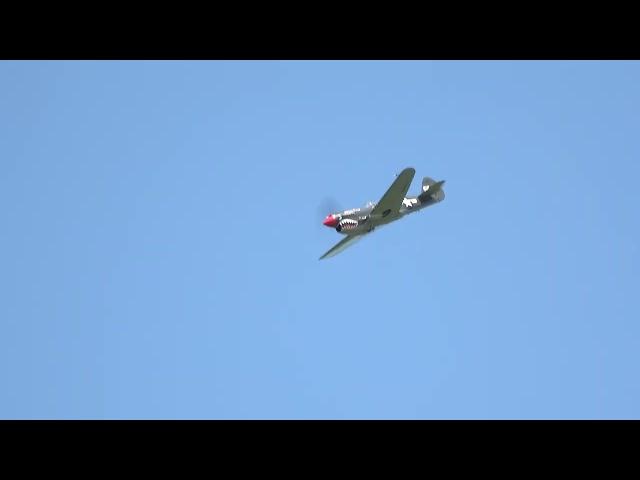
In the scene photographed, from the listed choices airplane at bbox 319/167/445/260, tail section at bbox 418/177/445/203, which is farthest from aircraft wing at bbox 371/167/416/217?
tail section at bbox 418/177/445/203

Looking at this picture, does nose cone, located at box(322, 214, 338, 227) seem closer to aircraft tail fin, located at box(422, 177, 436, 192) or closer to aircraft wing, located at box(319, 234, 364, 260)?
aircraft wing, located at box(319, 234, 364, 260)

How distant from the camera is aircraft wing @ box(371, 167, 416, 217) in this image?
136 feet

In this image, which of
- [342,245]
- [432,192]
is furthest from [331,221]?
[432,192]

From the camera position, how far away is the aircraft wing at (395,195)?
4153 cm

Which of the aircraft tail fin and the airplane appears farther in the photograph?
the aircraft tail fin

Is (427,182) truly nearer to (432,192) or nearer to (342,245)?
(432,192)

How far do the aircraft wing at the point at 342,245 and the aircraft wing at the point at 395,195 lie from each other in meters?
2.69

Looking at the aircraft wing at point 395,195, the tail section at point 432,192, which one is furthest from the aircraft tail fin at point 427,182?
the aircraft wing at point 395,195

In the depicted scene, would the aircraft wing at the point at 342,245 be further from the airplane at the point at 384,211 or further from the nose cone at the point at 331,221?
the nose cone at the point at 331,221
